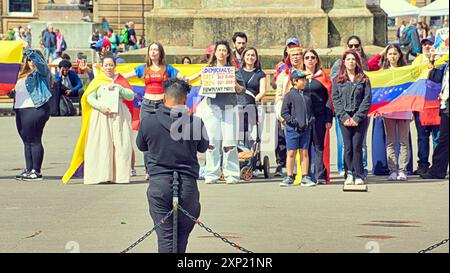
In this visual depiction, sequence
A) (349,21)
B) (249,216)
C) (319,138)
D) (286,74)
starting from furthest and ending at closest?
(349,21) < (286,74) < (319,138) < (249,216)

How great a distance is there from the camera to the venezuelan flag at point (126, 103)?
17562 millimetres

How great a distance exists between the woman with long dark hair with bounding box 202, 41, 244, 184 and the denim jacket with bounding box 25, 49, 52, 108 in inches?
81.1

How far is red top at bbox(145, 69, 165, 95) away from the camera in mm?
16891

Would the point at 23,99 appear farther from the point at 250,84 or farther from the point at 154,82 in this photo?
the point at 250,84

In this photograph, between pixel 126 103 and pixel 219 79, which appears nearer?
pixel 219 79

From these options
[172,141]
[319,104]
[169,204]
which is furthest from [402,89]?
[169,204]

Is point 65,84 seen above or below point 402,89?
below

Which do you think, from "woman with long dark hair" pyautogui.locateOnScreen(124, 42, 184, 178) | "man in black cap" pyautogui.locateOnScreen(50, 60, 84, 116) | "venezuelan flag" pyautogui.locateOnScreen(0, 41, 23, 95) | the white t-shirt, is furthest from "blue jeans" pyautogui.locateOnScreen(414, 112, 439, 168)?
"man in black cap" pyautogui.locateOnScreen(50, 60, 84, 116)

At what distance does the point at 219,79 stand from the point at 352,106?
164 centimetres

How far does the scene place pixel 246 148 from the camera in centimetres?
1783

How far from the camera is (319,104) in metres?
17.2

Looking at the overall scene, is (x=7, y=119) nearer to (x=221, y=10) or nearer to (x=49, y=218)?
(x=221, y=10)

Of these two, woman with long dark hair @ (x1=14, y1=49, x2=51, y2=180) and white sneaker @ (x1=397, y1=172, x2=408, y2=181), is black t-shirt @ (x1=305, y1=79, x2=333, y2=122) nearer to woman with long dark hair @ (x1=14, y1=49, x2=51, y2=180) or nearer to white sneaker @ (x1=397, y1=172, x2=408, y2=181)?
white sneaker @ (x1=397, y1=172, x2=408, y2=181)

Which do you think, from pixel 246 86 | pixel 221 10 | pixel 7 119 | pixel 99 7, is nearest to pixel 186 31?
pixel 221 10
